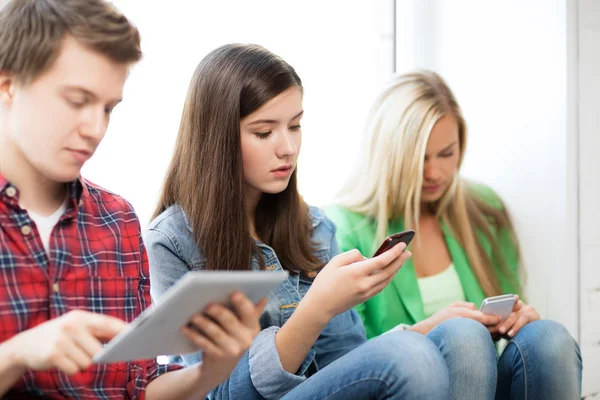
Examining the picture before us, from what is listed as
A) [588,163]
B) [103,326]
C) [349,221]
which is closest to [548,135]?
[588,163]

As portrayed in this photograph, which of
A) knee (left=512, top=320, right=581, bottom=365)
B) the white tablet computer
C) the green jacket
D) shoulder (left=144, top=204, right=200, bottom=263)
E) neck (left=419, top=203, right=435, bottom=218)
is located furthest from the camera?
neck (left=419, top=203, right=435, bottom=218)

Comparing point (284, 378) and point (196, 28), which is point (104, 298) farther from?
point (196, 28)

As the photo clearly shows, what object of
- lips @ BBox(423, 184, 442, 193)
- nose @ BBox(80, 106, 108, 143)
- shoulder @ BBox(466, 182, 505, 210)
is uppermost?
nose @ BBox(80, 106, 108, 143)

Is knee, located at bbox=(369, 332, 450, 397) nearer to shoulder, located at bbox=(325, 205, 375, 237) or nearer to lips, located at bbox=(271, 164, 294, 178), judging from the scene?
lips, located at bbox=(271, 164, 294, 178)

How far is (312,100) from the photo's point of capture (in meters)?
2.55

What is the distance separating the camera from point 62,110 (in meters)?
1.10

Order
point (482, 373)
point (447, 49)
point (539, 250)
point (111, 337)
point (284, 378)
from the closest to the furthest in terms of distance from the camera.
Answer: point (111, 337), point (284, 378), point (482, 373), point (539, 250), point (447, 49)

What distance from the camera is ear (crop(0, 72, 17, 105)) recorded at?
1.11 meters

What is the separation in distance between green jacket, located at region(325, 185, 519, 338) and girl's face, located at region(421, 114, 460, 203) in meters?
0.14

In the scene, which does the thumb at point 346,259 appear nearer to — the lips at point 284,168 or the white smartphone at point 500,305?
the lips at point 284,168

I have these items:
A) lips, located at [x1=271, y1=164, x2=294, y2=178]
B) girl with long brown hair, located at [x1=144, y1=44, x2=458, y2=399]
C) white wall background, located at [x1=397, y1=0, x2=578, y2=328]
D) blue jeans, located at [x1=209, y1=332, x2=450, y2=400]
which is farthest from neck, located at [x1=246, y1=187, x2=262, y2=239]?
white wall background, located at [x1=397, y1=0, x2=578, y2=328]

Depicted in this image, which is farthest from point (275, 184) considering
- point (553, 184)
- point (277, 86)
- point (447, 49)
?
point (447, 49)

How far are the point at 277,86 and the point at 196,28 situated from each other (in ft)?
2.25

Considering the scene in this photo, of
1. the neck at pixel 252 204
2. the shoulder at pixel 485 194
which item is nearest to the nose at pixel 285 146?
the neck at pixel 252 204
